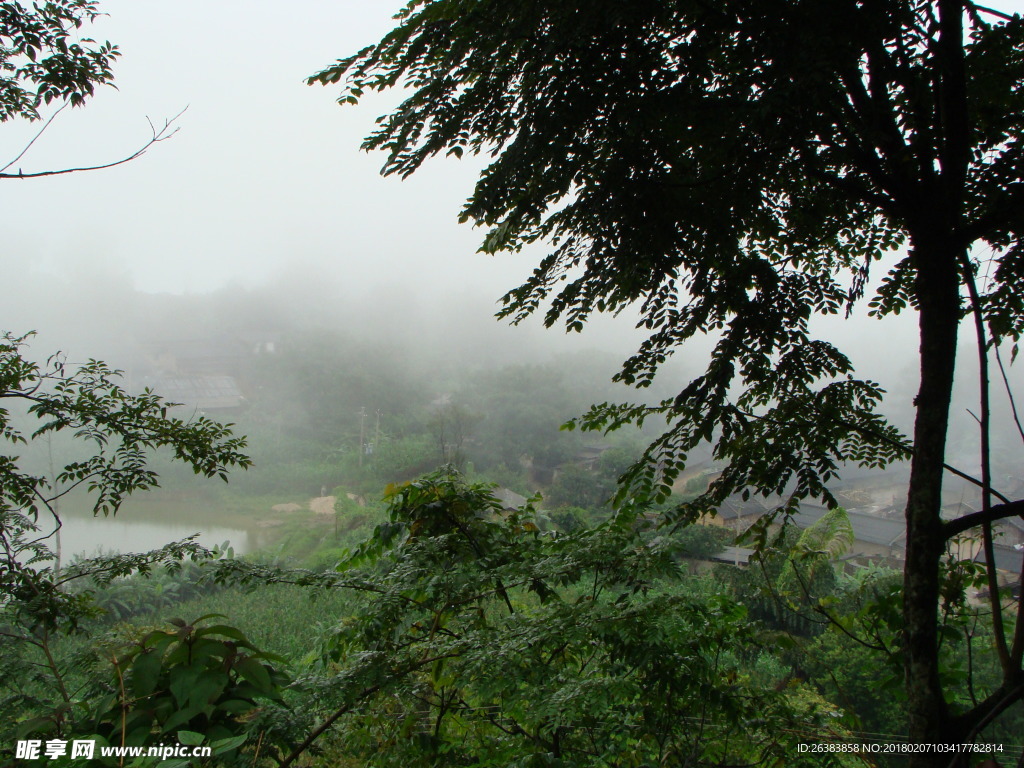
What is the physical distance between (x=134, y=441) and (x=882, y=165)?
177 centimetres

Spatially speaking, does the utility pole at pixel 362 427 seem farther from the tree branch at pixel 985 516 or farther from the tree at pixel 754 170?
the tree branch at pixel 985 516

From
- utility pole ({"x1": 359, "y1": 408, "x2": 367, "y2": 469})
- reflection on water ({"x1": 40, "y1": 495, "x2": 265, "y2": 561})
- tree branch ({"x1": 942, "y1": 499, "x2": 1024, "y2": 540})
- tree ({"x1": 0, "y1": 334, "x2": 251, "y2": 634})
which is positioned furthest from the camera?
utility pole ({"x1": 359, "y1": 408, "x2": 367, "y2": 469})

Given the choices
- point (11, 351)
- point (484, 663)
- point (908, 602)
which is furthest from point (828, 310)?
point (11, 351)

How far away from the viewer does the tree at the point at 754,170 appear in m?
0.82

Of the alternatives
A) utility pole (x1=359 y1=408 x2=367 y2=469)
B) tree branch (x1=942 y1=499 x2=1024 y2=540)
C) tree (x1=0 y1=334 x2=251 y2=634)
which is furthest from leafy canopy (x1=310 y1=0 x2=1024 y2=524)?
utility pole (x1=359 y1=408 x2=367 y2=469)

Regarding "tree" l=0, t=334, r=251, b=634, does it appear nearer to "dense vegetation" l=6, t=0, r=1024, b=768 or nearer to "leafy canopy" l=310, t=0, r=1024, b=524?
"dense vegetation" l=6, t=0, r=1024, b=768

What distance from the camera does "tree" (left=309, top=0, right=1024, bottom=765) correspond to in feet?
2.70

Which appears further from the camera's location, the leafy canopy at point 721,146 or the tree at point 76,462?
the tree at point 76,462

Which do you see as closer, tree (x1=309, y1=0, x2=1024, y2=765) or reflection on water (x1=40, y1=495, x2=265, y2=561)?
tree (x1=309, y1=0, x2=1024, y2=765)

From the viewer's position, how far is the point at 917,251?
35.2 inches

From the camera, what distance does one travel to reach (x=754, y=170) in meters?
0.92

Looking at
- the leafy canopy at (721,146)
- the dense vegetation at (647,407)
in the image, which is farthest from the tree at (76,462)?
the leafy canopy at (721,146)

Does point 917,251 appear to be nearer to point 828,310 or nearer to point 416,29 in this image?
point 828,310

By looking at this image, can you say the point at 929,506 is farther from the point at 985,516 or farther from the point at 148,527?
the point at 148,527
